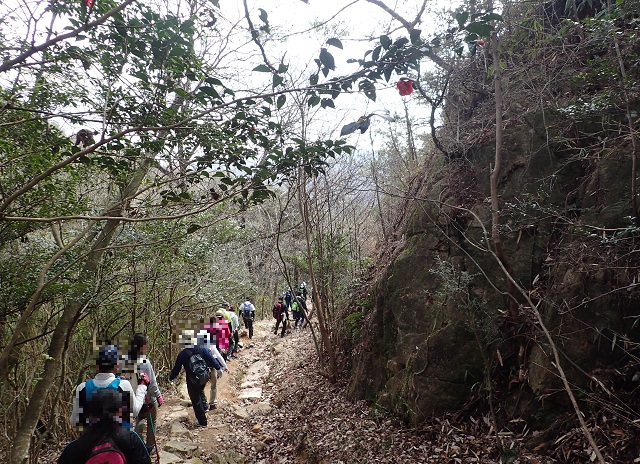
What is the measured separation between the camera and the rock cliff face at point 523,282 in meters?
3.99

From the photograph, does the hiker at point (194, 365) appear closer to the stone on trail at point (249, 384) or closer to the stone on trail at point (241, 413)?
the stone on trail at point (241, 413)

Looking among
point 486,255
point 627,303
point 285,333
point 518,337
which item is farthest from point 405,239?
point 285,333

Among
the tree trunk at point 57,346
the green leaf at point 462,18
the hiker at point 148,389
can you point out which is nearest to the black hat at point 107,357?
the hiker at point 148,389

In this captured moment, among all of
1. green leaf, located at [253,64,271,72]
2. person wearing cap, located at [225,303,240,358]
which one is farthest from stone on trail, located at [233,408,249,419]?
green leaf, located at [253,64,271,72]

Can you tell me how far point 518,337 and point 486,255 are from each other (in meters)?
1.31

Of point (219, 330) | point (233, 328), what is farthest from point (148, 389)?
point (233, 328)

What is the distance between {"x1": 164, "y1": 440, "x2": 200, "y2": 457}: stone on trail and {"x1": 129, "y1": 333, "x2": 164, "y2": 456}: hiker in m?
0.47

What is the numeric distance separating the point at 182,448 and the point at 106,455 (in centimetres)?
360

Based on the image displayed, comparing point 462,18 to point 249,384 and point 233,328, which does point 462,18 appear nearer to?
point 249,384

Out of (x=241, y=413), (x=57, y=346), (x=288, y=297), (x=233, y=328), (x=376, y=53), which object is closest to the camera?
(x=376, y=53)

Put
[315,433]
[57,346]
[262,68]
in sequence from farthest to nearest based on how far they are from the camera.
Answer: [315,433]
[57,346]
[262,68]

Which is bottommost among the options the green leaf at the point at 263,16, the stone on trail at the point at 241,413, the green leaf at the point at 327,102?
the stone on trail at the point at 241,413

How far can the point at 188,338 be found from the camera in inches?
257

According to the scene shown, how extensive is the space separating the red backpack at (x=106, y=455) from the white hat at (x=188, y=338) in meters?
3.71
